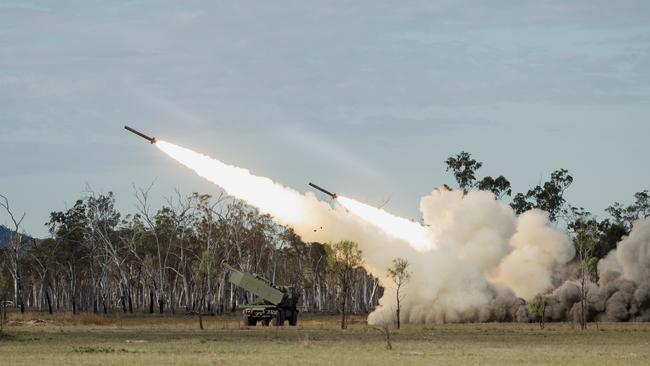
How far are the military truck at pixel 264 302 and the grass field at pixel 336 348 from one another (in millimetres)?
15108

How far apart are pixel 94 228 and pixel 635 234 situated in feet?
239

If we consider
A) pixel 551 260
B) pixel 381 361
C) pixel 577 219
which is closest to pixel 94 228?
pixel 577 219

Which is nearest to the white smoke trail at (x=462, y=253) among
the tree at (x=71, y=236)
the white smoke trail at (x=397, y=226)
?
the white smoke trail at (x=397, y=226)

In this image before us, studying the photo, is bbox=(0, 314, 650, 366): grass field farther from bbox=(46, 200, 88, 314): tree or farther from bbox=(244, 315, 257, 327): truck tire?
bbox=(46, 200, 88, 314): tree

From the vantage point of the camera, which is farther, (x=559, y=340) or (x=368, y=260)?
(x=368, y=260)

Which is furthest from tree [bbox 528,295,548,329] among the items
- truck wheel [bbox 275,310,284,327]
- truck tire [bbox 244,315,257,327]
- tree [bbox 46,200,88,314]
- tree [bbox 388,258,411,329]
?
tree [bbox 46,200,88,314]

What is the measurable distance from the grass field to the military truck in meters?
15.1

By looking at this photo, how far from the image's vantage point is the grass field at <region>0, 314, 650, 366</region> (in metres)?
44.7

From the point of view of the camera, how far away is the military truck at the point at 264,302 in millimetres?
88750

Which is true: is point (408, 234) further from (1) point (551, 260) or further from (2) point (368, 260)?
(1) point (551, 260)

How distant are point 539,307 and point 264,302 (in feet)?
63.9

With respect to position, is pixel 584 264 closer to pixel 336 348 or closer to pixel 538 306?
pixel 538 306

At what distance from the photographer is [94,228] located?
147625 millimetres

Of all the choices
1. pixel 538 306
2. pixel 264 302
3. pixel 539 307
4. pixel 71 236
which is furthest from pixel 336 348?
pixel 71 236
